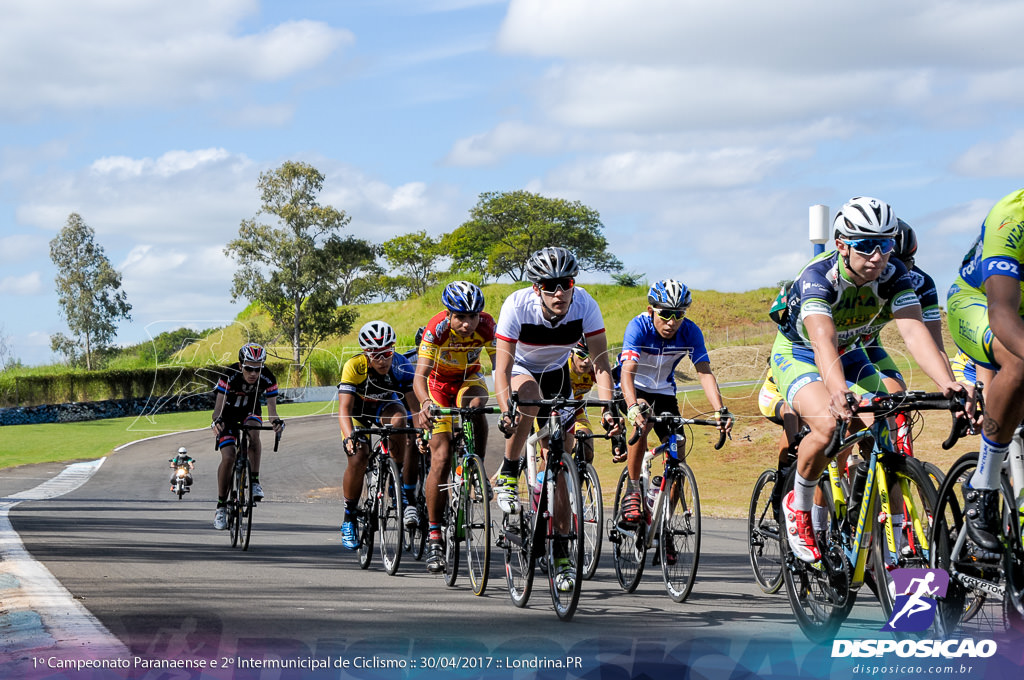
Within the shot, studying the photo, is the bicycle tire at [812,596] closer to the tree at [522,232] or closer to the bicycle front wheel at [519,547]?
the bicycle front wheel at [519,547]

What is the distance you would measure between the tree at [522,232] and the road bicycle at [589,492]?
92.5 meters

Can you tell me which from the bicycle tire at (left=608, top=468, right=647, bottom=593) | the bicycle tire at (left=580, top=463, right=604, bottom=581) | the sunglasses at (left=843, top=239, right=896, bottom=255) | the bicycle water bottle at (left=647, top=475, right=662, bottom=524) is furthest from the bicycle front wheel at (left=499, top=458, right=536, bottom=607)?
the sunglasses at (left=843, top=239, right=896, bottom=255)

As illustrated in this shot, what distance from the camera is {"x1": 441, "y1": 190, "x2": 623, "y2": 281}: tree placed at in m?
103

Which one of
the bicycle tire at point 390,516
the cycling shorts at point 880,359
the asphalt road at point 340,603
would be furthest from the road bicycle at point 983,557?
the bicycle tire at point 390,516

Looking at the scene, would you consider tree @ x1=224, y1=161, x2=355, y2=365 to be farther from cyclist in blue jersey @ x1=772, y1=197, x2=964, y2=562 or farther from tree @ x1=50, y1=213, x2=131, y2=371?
cyclist in blue jersey @ x1=772, y1=197, x2=964, y2=562

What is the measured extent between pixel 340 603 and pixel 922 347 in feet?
→ 13.7

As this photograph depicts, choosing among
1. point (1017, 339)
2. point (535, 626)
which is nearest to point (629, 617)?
point (535, 626)

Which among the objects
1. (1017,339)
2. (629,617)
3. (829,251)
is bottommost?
(629,617)

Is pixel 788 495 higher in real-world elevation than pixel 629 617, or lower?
higher

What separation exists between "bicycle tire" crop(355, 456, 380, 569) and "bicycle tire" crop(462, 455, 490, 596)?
5.32ft

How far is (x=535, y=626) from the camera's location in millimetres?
6902

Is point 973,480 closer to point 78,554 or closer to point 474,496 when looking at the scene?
point 474,496

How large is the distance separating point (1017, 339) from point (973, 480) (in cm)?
76

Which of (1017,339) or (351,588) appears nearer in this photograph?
(1017,339)
